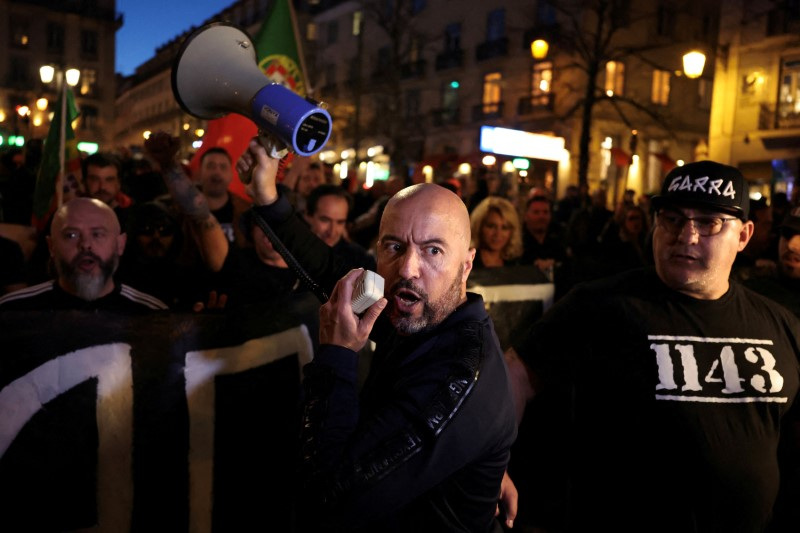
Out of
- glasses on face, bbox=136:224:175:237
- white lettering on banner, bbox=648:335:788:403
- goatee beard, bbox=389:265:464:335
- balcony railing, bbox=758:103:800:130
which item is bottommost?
white lettering on banner, bbox=648:335:788:403

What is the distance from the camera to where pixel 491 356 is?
1897 mm

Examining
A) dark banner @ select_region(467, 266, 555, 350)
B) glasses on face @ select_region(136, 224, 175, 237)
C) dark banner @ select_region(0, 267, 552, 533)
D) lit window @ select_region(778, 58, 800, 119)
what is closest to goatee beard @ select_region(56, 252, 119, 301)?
dark banner @ select_region(0, 267, 552, 533)

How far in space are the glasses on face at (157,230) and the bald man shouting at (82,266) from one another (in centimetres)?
103

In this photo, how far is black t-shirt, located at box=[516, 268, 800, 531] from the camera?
8.41 feet

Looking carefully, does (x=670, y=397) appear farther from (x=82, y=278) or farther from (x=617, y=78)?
(x=617, y=78)

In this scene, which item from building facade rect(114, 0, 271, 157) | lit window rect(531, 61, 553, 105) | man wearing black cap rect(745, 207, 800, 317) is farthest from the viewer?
building facade rect(114, 0, 271, 157)

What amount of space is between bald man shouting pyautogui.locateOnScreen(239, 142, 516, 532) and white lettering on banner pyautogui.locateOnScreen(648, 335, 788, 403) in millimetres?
987

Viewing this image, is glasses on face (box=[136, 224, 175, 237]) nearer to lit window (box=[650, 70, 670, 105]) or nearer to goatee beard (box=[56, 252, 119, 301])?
goatee beard (box=[56, 252, 119, 301])

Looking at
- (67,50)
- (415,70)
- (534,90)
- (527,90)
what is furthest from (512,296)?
(67,50)

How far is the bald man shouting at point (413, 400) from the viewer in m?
1.68

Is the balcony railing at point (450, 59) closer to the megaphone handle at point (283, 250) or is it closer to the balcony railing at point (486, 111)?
the balcony railing at point (486, 111)

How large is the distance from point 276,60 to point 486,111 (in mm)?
28956

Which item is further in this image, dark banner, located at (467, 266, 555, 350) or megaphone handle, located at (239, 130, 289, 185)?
dark banner, located at (467, 266, 555, 350)

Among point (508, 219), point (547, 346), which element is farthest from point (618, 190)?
point (547, 346)
